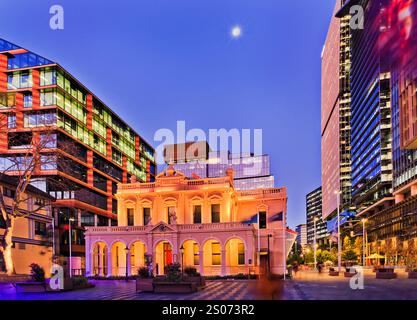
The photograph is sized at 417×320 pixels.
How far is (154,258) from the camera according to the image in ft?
163

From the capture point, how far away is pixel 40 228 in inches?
2367

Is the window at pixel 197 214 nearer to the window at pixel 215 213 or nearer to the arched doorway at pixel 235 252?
the window at pixel 215 213

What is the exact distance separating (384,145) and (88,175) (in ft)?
243

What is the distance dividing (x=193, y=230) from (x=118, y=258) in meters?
11.4

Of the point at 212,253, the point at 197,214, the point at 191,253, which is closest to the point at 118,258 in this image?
the point at 191,253

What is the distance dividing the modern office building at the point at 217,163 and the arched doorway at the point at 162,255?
2487cm

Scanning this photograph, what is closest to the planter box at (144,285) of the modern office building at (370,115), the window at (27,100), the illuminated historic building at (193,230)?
the illuminated historic building at (193,230)

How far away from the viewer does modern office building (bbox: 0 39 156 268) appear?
67812 millimetres

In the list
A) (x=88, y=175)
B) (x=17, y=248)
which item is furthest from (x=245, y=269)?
(x=88, y=175)

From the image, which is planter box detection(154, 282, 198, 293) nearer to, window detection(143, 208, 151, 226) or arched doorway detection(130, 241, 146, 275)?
arched doorway detection(130, 241, 146, 275)

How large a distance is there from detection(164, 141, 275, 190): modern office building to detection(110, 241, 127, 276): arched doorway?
2459 cm

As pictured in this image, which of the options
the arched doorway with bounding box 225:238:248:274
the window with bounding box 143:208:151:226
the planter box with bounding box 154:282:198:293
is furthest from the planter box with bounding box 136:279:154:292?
the window with bounding box 143:208:151:226

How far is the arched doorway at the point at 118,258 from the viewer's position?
51.9 meters

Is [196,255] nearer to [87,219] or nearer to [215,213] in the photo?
[215,213]
